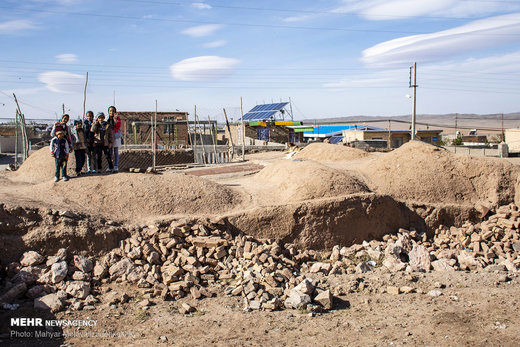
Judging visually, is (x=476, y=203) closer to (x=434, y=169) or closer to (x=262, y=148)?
(x=434, y=169)

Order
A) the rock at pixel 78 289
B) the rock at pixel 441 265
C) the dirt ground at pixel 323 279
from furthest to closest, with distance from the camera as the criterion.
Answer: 1. the rock at pixel 441 265
2. the rock at pixel 78 289
3. the dirt ground at pixel 323 279

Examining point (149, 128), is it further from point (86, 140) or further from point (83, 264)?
point (83, 264)

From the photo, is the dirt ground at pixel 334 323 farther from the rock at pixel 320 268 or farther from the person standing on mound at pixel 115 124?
the person standing on mound at pixel 115 124

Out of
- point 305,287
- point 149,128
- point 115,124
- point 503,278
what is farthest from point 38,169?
point 149,128

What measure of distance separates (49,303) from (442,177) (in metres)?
7.94

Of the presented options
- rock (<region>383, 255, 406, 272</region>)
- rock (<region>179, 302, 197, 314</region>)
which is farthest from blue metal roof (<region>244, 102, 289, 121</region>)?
rock (<region>179, 302, 197, 314</region>)

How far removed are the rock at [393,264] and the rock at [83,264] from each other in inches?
189

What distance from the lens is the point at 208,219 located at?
7941mm

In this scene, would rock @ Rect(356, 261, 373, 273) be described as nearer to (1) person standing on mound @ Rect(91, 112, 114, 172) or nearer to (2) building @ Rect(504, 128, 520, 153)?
(1) person standing on mound @ Rect(91, 112, 114, 172)

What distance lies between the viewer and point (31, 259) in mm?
6594

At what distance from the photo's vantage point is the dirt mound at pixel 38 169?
10805mm

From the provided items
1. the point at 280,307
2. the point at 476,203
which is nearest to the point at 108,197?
the point at 280,307

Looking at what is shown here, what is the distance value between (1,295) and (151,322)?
1.98 meters

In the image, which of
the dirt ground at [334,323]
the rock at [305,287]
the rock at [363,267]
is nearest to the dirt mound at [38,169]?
the dirt ground at [334,323]
